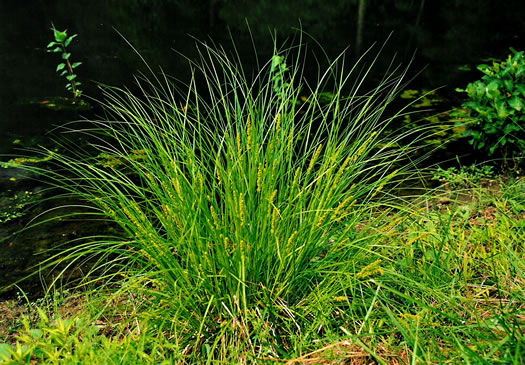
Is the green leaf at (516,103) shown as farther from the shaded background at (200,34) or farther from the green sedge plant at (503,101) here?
the shaded background at (200,34)

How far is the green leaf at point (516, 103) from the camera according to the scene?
346 centimetres

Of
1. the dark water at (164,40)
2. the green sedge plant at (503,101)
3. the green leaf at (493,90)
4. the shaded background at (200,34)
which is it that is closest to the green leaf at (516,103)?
the green sedge plant at (503,101)

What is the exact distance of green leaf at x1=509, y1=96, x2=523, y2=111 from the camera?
11.4 feet

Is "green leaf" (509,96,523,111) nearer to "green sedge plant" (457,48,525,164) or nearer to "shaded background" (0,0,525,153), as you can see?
"green sedge plant" (457,48,525,164)

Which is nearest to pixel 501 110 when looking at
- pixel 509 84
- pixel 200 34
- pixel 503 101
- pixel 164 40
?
pixel 503 101

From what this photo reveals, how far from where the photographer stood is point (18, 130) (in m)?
4.79

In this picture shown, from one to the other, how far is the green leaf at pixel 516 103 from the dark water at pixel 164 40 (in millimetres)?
2207

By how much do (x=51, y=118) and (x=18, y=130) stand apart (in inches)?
14.9

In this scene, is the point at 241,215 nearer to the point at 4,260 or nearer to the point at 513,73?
the point at 4,260

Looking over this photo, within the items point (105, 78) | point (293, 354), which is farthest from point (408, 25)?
point (293, 354)

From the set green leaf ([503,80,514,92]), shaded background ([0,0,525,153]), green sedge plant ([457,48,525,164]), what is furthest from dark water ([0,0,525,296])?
green leaf ([503,80,514,92])

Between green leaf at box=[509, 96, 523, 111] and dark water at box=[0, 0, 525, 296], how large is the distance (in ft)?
7.24

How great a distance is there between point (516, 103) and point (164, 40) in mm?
6113

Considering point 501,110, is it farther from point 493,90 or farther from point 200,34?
point 200,34
